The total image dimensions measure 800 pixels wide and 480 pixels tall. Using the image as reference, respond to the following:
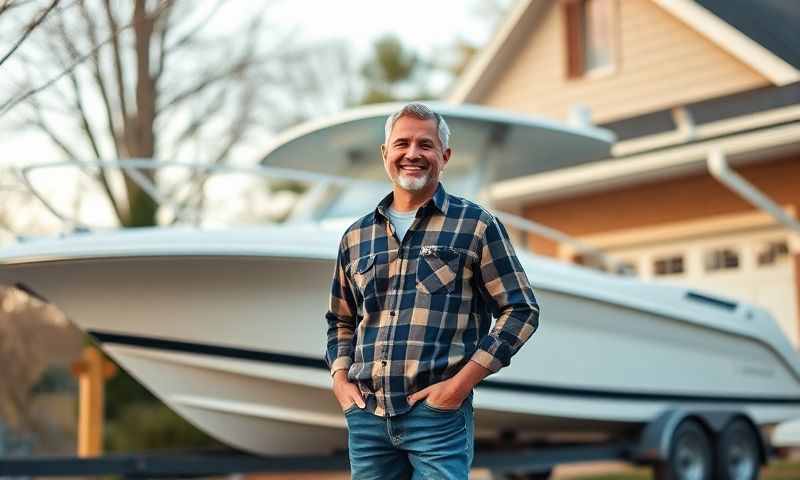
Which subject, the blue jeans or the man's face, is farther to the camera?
the man's face

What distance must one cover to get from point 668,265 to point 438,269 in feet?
32.7

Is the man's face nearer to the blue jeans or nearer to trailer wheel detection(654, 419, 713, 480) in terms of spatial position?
the blue jeans

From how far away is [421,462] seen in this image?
2998 mm

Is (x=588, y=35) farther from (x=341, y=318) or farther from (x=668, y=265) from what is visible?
(x=341, y=318)

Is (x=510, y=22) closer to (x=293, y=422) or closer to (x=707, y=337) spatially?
(x=707, y=337)

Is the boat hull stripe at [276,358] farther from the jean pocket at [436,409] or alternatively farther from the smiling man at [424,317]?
the jean pocket at [436,409]

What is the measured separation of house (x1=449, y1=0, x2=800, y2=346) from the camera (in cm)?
1120

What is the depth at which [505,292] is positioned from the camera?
3098mm

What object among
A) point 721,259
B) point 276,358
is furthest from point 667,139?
point 276,358

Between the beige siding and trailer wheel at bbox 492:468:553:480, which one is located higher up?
the beige siding

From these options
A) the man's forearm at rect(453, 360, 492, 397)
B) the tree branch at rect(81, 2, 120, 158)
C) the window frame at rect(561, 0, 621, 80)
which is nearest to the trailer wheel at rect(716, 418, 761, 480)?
the man's forearm at rect(453, 360, 492, 397)

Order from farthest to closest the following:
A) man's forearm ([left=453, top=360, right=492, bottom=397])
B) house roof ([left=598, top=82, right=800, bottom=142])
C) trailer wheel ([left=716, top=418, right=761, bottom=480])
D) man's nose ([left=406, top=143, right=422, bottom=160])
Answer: house roof ([left=598, top=82, right=800, bottom=142])
trailer wheel ([left=716, top=418, right=761, bottom=480])
man's nose ([left=406, top=143, right=422, bottom=160])
man's forearm ([left=453, top=360, right=492, bottom=397])

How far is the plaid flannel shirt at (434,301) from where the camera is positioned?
3.02 meters

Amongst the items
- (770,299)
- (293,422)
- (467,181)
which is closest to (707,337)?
(467,181)
